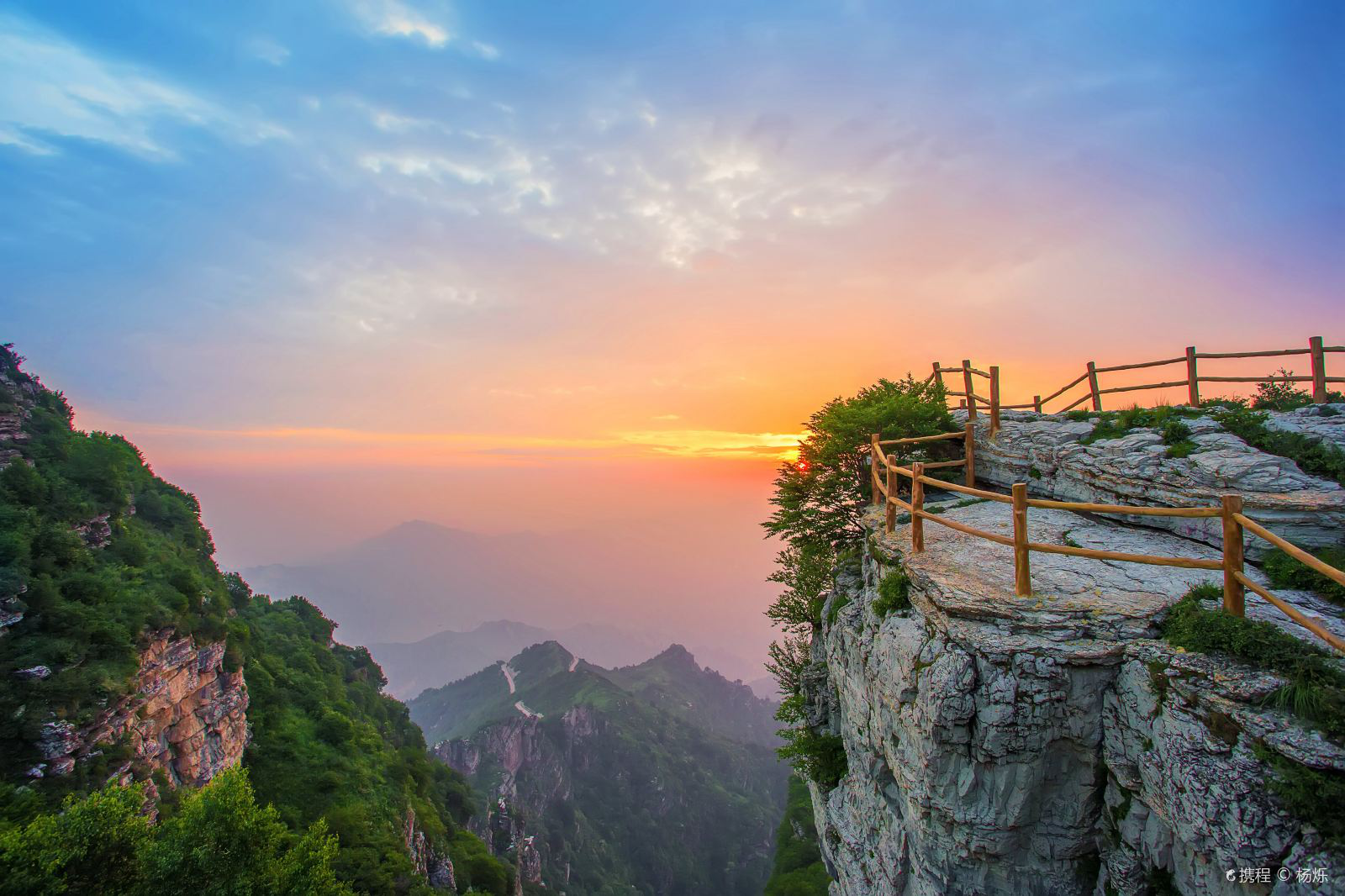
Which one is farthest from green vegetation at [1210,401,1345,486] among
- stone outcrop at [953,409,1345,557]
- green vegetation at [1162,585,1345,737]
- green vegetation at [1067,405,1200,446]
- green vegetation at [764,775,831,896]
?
green vegetation at [764,775,831,896]

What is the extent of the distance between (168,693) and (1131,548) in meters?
30.6

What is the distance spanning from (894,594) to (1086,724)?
3.23m

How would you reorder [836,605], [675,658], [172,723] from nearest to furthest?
[836,605], [172,723], [675,658]

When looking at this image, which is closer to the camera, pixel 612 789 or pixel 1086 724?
pixel 1086 724

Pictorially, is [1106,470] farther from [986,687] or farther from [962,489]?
[986,687]

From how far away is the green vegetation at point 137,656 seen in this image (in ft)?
44.4

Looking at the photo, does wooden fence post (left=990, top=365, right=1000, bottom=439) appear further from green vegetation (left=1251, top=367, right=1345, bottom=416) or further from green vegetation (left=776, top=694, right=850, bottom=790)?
green vegetation (left=776, top=694, right=850, bottom=790)

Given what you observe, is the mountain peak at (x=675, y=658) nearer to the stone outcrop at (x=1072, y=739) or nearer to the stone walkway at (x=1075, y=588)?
the stone outcrop at (x=1072, y=739)

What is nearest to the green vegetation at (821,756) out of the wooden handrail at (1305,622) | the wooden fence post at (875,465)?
the wooden fence post at (875,465)

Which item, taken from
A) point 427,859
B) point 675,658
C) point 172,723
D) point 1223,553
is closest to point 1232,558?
point 1223,553

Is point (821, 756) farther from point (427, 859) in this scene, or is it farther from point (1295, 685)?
point (427, 859)

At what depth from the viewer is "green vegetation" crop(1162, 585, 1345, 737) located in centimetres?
438

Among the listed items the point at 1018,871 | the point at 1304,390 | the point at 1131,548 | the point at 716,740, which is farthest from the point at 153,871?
the point at 716,740

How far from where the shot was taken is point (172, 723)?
1809cm
